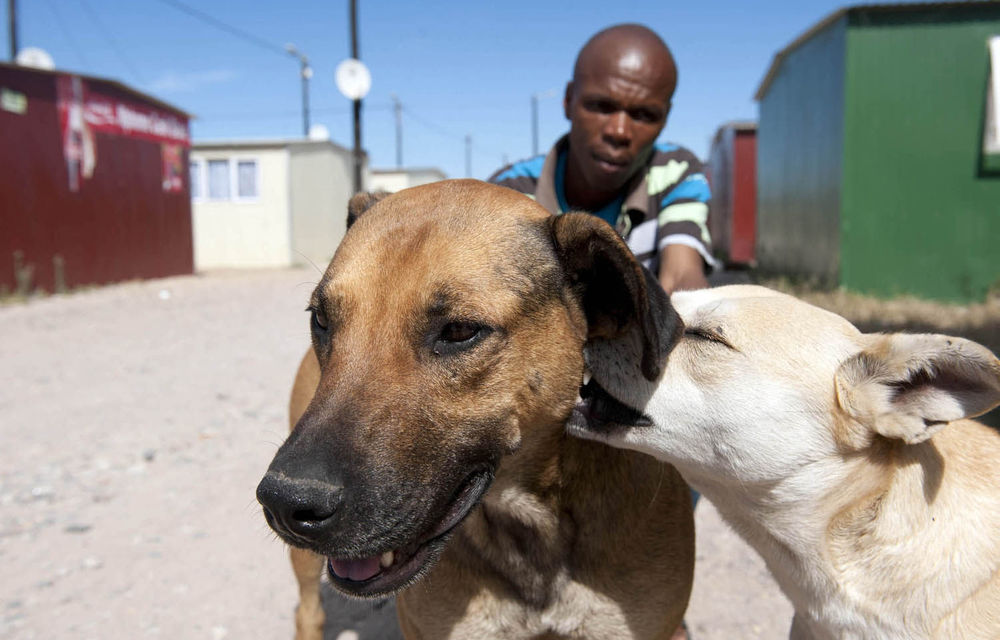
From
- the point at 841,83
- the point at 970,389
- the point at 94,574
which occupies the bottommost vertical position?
the point at 94,574

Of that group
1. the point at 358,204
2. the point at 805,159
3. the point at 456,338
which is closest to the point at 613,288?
the point at 456,338

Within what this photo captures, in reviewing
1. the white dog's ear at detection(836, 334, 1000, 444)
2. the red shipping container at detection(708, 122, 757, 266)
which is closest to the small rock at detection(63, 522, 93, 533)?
the white dog's ear at detection(836, 334, 1000, 444)

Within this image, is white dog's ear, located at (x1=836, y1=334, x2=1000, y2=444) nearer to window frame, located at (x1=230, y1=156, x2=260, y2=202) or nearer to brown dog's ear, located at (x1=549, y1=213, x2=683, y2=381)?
brown dog's ear, located at (x1=549, y1=213, x2=683, y2=381)

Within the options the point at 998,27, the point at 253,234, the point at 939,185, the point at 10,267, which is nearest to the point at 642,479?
the point at 939,185

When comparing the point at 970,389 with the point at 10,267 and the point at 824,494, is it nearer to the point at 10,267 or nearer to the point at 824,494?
the point at 824,494

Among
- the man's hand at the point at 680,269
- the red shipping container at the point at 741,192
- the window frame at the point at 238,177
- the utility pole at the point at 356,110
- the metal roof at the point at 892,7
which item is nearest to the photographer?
the man's hand at the point at 680,269

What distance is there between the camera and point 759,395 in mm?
2277

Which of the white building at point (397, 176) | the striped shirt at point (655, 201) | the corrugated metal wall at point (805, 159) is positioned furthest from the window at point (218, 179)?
the striped shirt at point (655, 201)

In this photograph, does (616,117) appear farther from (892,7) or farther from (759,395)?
(892,7)

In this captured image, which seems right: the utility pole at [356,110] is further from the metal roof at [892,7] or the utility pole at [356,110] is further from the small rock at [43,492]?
the small rock at [43,492]

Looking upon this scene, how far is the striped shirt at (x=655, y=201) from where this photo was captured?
3.65m

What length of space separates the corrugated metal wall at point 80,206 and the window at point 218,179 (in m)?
4.72

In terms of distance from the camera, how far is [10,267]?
48.7 feet

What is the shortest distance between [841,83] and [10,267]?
15283 millimetres
